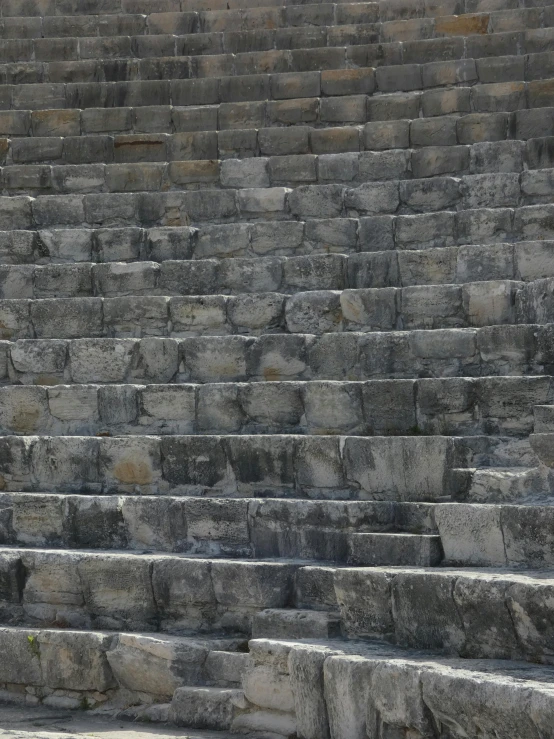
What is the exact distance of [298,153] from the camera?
380 inches

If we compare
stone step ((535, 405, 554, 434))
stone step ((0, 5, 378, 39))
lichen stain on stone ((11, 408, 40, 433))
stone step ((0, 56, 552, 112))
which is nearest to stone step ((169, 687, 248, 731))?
stone step ((535, 405, 554, 434))

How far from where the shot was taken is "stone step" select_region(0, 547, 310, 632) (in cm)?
570

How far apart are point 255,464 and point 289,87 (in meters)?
4.90

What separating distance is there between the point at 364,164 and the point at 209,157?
1370mm

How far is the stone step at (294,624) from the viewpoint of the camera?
5289mm

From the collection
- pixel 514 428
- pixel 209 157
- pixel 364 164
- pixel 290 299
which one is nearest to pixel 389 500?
pixel 514 428

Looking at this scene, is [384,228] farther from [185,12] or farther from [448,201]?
[185,12]

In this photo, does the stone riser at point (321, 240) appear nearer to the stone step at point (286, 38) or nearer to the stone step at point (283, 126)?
the stone step at point (283, 126)

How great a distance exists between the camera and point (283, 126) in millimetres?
9992

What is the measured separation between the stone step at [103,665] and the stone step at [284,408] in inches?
57.6

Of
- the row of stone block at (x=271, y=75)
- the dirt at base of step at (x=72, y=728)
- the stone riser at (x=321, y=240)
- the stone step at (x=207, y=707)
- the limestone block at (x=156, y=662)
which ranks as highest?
the row of stone block at (x=271, y=75)

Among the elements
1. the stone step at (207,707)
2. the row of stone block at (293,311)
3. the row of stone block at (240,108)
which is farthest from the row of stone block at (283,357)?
the row of stone block at (240,108)

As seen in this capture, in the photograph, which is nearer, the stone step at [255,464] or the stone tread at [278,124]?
the stone step at [255,464]

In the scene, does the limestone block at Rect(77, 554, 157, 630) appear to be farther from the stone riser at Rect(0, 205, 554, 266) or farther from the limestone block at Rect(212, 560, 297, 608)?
the stone riser at Rect(0, 205, 554, 266)
